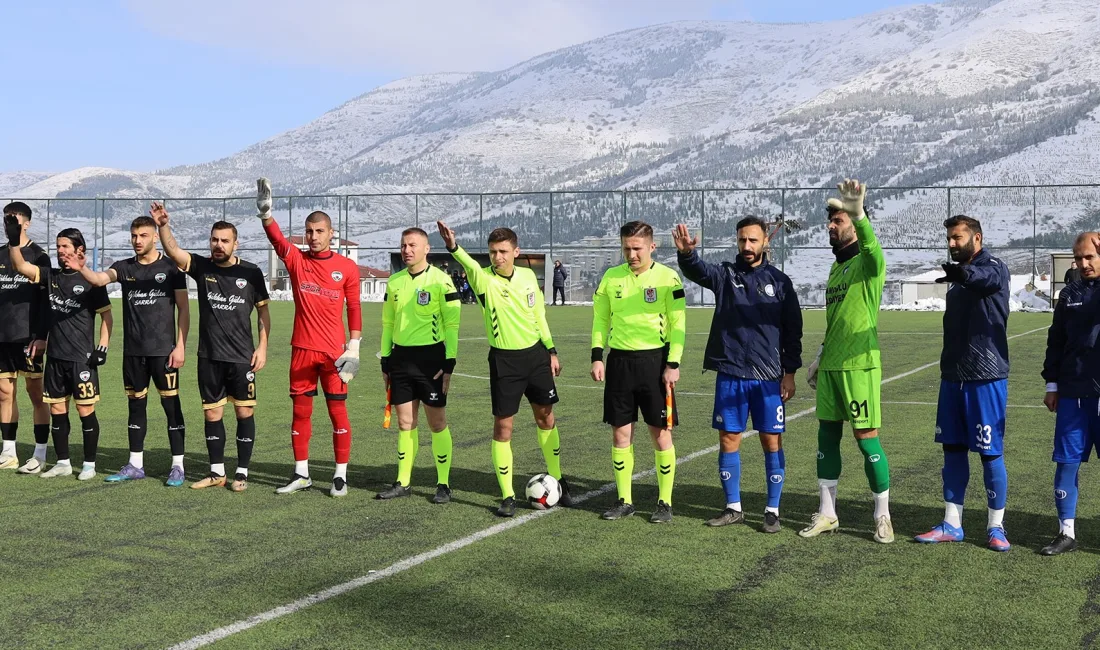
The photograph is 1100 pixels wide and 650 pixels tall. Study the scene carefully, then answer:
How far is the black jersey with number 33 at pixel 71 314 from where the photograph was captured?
9.41 meters

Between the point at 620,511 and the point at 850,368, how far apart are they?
73.5 inches

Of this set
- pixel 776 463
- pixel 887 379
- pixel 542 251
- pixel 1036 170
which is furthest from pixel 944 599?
pixel 1036 170

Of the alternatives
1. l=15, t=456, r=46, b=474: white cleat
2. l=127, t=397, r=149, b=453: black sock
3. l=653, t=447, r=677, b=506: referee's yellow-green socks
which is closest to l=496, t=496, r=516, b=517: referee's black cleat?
l=653, t=447, r=677, b=506: referee's yellow-green socks

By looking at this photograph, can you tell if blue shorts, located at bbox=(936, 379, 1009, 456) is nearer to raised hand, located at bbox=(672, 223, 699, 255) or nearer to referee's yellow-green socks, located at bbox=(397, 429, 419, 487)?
raised hand, located at bbox=(672, 223, 699, 255)

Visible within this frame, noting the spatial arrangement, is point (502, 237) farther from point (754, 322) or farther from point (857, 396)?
point (857, 396)

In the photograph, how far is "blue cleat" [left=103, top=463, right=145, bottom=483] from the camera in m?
9.27

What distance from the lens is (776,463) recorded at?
7762 millimetres

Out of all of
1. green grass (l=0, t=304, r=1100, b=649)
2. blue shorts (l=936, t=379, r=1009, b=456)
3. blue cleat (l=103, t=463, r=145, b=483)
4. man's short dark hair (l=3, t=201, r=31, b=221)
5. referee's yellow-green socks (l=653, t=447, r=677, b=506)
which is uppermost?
man's short dark hair (l=3, t=201, r=31, b=221)

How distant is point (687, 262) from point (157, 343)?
14.2 ft

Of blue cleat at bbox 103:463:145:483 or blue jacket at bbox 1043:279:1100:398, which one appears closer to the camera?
blue jacket at bbox 1043:279:1100:398

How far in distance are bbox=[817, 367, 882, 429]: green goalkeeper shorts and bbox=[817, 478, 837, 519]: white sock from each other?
0.45 metres

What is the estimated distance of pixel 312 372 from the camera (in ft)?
29.1

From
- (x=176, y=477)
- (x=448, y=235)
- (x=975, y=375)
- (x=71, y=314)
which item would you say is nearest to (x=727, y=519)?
(x=975, y=375)

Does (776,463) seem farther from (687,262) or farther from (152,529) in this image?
(152,529)
